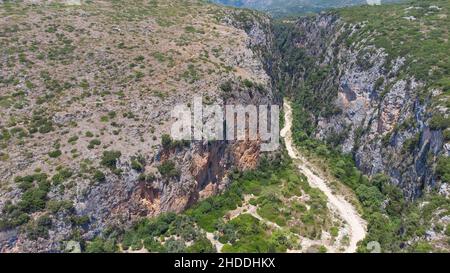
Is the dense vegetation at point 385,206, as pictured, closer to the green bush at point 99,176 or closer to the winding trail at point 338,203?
the winding trail at point 338,203

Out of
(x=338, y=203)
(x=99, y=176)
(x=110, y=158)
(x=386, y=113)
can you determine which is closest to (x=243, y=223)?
(x=338, y=203)

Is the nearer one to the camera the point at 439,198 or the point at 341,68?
the point at 439,198

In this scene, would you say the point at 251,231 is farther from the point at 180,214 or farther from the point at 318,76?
the point at 318,76

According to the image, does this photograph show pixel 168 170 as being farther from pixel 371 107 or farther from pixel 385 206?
pixel 371 107

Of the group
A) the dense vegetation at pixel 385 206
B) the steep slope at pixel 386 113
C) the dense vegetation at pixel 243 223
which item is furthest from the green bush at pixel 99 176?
the steep slope at pixel 386 113

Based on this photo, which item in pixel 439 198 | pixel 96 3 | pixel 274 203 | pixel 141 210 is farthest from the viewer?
pixel 96 3

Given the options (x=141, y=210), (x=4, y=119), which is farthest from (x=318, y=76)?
(x=4, y=119)

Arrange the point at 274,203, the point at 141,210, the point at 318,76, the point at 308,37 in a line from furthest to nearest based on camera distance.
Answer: the point at 308,37 < the point at 318,76 < the point at 274,203 < the point at 141,210
